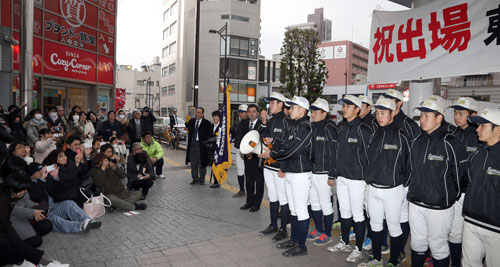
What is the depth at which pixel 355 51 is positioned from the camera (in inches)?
3292

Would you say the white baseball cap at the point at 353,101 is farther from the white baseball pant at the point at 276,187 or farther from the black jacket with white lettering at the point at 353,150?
the white baseball pant at the point at 276,187

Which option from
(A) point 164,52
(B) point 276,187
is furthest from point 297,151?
(A) point 164,52

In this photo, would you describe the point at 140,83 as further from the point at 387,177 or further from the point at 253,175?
→ the point at 387,177

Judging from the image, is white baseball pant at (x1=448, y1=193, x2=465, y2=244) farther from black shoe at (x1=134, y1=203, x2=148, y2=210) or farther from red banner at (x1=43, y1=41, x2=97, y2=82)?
red banner at (x1=43, y1=41, x2=97, y2=82)

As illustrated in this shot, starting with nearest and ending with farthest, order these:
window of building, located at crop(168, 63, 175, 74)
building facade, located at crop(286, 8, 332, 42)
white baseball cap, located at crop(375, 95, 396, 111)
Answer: white baseball cap, located at crop(375, 95, 396, 111) → window of building, located at crop(168, 63, 175, 74) → building facade, located at crop(286, 8, 332, 42)

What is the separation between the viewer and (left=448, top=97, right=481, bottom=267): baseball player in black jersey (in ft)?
13.6

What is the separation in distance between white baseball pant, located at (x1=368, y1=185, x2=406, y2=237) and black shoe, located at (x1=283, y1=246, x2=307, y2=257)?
3.48ft

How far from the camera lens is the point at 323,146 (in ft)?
16.4

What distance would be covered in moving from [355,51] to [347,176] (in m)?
85.3

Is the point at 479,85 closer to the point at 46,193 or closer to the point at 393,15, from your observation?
the point at 393,15

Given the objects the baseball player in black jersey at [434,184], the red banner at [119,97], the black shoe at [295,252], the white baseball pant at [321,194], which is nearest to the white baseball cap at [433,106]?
the baseball player in black jersey at [434,184]

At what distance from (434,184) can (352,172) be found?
1124mm

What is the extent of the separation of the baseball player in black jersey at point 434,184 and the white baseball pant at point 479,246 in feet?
1.41

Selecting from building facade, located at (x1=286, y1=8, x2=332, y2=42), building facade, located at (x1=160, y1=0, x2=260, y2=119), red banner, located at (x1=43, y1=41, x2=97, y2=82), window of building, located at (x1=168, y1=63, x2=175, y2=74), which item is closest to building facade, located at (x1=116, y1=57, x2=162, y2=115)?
window of building, located at (x1=168, y1=63, x2=175, y2=74)
